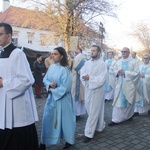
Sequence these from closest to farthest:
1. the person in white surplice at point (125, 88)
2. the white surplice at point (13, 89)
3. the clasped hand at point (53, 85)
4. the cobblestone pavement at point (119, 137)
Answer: the white surplice at point (13, 89), the clasped hand at point (53, 85), the cobblestone pavement at point (119, 137), the person in white surplice at point (125, 88)

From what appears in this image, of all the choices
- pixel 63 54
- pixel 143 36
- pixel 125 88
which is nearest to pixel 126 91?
pixel 125 88

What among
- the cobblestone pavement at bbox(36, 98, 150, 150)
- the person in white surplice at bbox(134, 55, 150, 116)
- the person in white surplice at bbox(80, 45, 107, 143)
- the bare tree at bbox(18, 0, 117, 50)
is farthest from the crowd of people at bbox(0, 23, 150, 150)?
the bare tree at bbox(18, 0, 117, 50)

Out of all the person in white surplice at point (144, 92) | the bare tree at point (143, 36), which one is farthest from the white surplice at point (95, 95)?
the bare tree at point (143, 36)

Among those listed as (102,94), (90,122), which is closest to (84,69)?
(102,94)

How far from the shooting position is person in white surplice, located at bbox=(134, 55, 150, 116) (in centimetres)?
780

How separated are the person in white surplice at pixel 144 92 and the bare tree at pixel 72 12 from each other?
11.0m

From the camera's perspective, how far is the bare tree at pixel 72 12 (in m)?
18.8

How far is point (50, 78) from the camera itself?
425cm

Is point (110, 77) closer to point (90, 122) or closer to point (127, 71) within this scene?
point (127, 71)

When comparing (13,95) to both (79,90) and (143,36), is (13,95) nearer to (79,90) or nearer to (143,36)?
(79,90)

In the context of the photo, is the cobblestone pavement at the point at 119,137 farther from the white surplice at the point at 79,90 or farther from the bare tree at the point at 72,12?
the bare tree at the point at 72,12

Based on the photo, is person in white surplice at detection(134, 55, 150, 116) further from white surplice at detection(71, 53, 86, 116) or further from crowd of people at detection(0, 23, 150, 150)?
white surplice at detection(71, 53, 86, 116)

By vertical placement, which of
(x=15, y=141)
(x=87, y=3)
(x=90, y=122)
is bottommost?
(x=90, y=122)

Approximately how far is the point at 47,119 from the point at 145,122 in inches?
144
